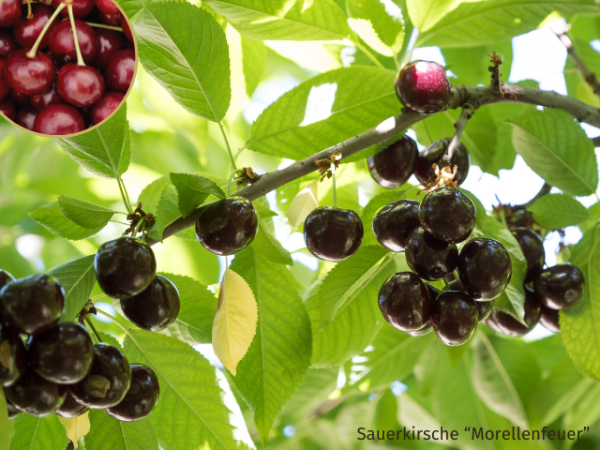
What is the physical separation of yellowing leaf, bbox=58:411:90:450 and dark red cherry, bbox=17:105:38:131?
53cm

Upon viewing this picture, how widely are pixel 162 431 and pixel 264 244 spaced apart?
15.7 inches

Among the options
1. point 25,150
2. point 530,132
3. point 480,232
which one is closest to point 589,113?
point 530,132

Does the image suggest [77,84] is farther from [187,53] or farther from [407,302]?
[407,302]

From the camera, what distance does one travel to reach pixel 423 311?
2.88 feet

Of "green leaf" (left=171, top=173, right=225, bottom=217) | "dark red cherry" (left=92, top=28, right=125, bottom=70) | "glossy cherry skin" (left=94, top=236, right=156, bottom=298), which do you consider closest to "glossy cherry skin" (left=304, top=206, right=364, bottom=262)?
"green leaf" (left=171, top=173, right=225, bottom=217)

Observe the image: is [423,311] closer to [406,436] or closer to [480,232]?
[480,232]

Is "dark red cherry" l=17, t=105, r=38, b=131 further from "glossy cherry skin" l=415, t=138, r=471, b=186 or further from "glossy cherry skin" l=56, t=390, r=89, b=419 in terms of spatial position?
"glossy cherry skin" l=415, t=138, r=471, b=186

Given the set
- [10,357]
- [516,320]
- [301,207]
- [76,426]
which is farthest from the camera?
[516,320]

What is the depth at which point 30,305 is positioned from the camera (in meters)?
0.68

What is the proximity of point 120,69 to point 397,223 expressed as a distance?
0.57 m

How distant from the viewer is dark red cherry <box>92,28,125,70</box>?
1026 millimetres

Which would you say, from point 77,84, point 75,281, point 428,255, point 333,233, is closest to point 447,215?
point 428,255

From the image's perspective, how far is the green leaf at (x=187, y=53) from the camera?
94cm

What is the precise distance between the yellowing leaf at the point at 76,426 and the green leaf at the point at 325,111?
1.81 ft
